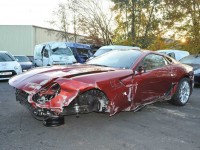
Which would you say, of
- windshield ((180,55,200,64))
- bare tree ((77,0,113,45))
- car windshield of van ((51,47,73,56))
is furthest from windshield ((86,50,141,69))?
bare tree ((77,0,113,45))

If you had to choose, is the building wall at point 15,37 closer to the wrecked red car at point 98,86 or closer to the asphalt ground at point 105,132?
the asphalt ground at point 105,132

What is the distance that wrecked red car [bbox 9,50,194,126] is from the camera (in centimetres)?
408

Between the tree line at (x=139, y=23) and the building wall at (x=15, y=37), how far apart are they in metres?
4.91

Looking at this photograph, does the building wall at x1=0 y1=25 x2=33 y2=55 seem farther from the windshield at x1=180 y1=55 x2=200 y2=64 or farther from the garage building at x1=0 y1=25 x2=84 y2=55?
the windshield at x1=180 y1=55 x2=200 y2=64

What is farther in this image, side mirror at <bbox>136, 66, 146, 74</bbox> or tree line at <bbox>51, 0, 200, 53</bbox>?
tree line at <bbox>51, 0, 200, 53</bbox>

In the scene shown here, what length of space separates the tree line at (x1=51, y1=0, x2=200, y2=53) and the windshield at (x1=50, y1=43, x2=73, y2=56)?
1030cm

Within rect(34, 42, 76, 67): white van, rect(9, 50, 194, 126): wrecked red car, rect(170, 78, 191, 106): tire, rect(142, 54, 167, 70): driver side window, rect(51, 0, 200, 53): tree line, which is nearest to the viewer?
rect(9, 50, 194, 126): wrecked red car

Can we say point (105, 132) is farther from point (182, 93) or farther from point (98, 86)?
point (182, 93)

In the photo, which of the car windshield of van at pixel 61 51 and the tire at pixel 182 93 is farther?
the car windshield of van at pixel 61 51

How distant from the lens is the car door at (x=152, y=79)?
17.2 ft

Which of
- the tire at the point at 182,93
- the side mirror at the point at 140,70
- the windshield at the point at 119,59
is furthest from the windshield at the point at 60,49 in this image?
the side mirror at the point at 140,70

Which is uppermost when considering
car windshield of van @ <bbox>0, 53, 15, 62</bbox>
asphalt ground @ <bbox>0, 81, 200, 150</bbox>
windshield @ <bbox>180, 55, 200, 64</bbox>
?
car windshield of van @ <bbox>0, 53, 15, 62</bbox>

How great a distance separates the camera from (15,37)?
108 ft

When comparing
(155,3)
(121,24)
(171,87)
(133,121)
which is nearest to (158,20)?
(155,3)
